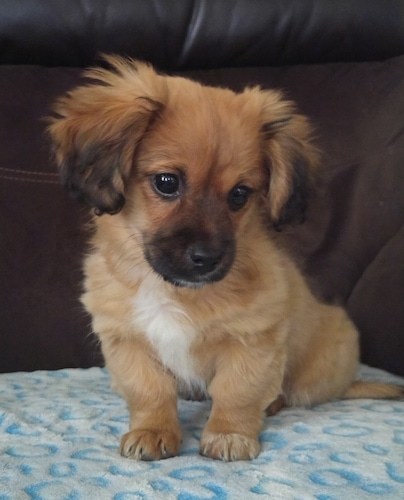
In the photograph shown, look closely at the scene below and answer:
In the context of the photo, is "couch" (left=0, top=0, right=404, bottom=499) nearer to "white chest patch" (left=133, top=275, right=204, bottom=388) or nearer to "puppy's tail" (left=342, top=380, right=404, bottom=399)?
"puppy's tail" (left=342, top=380, right=404, bottom=399)

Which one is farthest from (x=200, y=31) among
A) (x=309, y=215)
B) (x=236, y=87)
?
(x=309, y=215)

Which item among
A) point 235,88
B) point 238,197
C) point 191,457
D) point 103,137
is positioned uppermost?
point 235,88

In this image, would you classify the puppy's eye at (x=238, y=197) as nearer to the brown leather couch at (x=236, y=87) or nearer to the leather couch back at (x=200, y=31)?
the brown leather couch at (x=236, y=87)

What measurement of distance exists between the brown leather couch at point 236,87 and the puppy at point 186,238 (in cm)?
54

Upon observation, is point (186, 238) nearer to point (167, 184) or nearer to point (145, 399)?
point (167, 184)

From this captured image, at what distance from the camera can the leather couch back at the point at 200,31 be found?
2.43 meters

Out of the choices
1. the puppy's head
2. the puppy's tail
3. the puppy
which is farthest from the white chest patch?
the puppy's tail

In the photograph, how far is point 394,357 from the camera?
7.38ft

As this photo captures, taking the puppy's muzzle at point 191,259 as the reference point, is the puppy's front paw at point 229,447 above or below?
below

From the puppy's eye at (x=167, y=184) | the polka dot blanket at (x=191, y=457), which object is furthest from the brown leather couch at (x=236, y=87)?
the puppy's eye at (x=167, y=184)

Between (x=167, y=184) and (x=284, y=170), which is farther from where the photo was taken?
(x=284, y=170)

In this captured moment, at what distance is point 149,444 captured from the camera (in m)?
1.53

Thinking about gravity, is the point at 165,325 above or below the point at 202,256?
below

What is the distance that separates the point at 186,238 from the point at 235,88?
117cm
